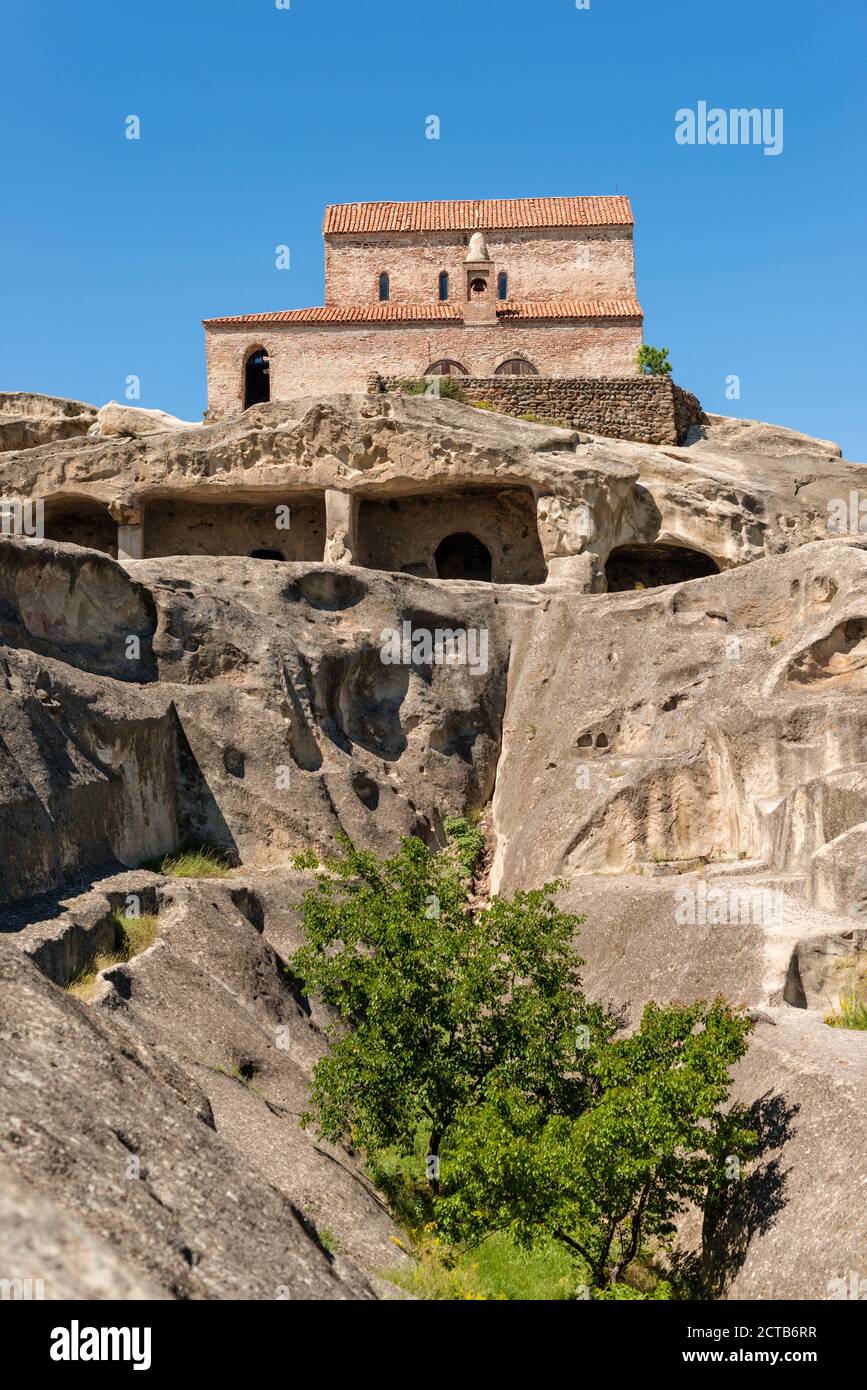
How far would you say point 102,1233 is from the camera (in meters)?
6.04

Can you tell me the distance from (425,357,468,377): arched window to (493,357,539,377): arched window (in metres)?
0.82

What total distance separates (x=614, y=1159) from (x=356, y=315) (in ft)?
85.6

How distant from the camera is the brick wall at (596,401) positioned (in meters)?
28.7

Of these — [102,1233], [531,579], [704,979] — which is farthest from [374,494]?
[102,1233]

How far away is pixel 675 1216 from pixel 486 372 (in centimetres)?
2432

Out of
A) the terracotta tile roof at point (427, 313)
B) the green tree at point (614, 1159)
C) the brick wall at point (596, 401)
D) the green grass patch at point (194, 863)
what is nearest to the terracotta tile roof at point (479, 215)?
the terracotta tile roof at point (427, 313)

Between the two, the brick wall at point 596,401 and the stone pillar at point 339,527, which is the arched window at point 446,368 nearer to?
the brick wall at point 596,401

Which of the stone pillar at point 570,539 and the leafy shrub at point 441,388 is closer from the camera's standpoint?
the stone pillar at point 570,539

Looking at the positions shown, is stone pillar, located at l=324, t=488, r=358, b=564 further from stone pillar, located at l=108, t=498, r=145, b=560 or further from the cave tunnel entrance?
the cave tunnel entrance

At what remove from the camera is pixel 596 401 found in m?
28.8

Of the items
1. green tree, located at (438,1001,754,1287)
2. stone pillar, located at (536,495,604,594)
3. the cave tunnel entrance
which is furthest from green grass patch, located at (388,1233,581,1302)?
the cave tunnel entrance

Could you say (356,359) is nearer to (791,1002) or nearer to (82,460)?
(82,460)

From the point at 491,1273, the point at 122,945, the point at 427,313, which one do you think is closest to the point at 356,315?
the point at 427,313

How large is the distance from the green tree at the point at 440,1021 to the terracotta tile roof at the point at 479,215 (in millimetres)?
26926
